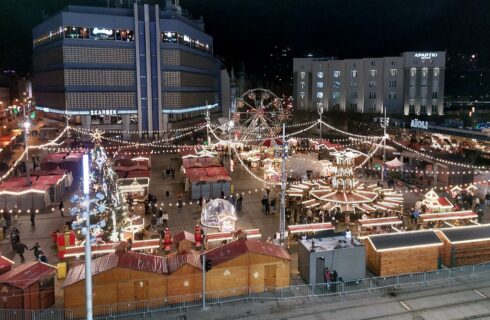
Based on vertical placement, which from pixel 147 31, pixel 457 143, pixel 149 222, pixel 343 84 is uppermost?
pixel 147 31

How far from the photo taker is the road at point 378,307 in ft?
53.2

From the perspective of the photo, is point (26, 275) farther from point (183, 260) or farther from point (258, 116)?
point (258, 116)

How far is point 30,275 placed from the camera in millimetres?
16516

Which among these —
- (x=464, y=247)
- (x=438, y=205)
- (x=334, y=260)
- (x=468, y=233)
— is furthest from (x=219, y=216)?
(x=438, y=205)

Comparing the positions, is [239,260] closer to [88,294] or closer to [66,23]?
[88,294]

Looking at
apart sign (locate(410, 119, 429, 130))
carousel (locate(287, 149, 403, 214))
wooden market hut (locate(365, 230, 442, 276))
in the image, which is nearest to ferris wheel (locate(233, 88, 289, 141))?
apart sign (locate(410, 119, 429, 130))

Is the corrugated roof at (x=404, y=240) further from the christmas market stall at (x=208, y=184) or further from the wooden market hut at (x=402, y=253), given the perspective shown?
the christmas market stall at (x=208, y=184)

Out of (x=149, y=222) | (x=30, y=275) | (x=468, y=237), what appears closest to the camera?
(x=30, y=275)

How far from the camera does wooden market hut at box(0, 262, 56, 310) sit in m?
15.8

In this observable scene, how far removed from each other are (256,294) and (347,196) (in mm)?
11768

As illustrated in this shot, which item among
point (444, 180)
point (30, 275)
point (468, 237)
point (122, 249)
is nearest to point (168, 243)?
point (122, 249)

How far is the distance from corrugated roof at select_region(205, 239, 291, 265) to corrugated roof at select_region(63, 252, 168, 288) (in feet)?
6.30

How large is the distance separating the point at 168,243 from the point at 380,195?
14218 mm

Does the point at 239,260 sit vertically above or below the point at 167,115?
below
